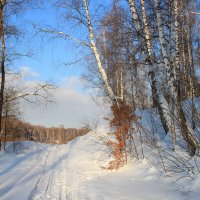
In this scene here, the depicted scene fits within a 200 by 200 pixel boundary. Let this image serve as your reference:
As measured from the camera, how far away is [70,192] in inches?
389

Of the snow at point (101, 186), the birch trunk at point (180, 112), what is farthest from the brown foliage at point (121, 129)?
the birch trunk at point (180, 112)

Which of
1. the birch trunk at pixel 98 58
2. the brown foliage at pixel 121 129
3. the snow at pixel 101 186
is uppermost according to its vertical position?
the birch trunk at pixel 98 58

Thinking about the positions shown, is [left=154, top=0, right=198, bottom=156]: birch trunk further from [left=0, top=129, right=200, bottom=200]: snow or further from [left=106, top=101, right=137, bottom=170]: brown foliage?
[left=106, top=101, right=137, bottom=170]: brown foliage

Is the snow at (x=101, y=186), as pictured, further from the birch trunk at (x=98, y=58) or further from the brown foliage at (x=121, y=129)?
the birch trunk at (x=98, y=58)

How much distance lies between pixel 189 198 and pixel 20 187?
5980 millimetres

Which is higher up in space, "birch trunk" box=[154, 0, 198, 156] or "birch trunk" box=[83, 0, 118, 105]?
"birch trunk" box=[83, 0, 118, 105]

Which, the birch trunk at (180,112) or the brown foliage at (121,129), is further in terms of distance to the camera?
the brown foliage at (121,129)

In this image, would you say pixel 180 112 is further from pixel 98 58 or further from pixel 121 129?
pixel 98 58

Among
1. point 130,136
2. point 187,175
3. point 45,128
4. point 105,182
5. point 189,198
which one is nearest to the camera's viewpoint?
point 189,198

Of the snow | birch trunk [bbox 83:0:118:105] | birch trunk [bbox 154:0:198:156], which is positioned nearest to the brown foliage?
the snow

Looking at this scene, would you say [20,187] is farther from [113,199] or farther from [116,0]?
[116,0]

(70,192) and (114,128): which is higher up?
(114,128)

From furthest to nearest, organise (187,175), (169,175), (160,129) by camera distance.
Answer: (160,129) → (169,175) → (187,175)

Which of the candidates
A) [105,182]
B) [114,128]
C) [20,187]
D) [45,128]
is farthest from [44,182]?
[45,128]
